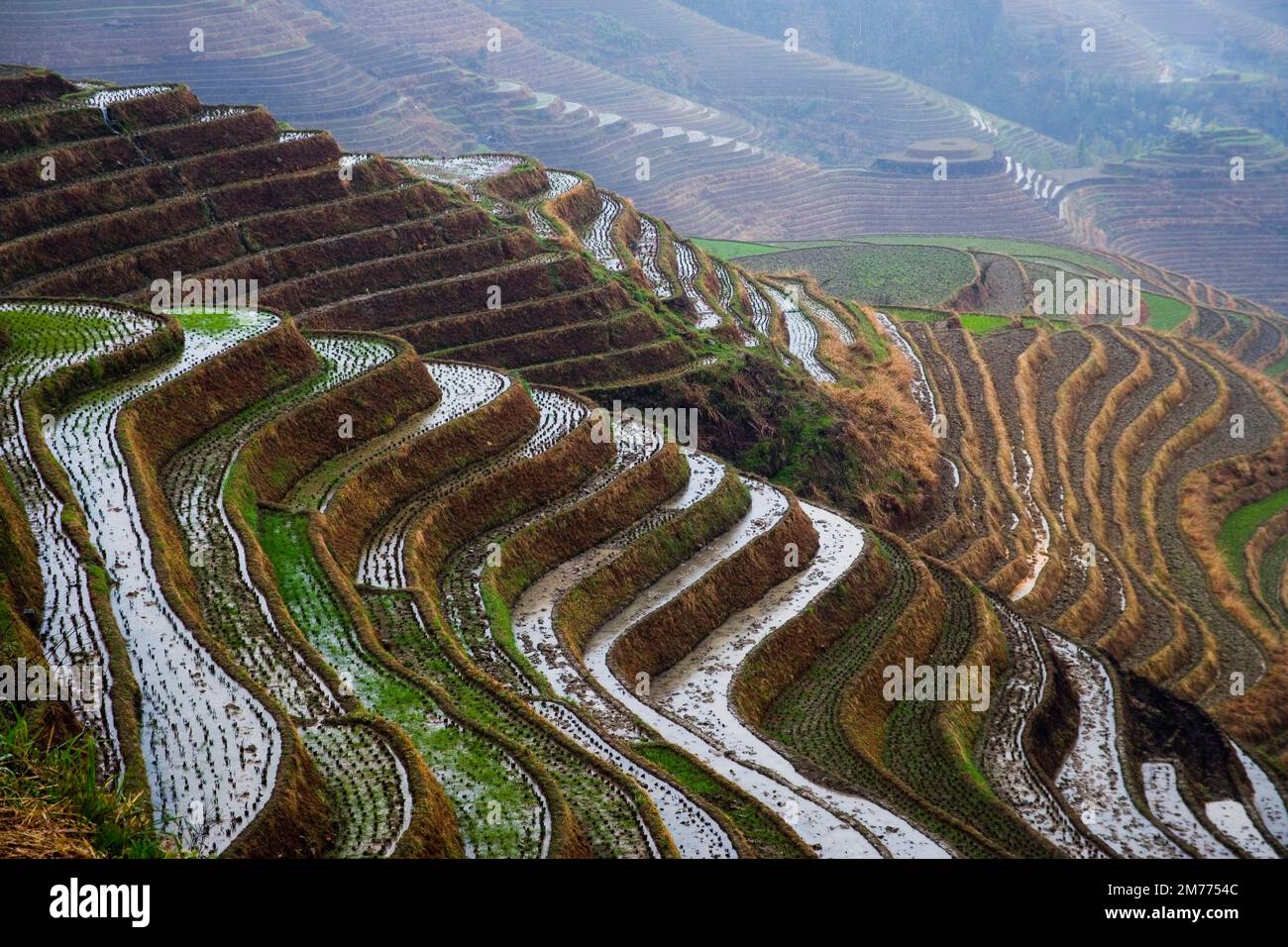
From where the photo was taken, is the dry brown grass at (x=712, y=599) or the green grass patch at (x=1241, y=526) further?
the green grass patch at (x=1241, y=526)

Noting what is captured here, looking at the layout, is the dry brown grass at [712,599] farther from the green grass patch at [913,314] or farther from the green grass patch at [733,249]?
the green grass patch at [733,249]

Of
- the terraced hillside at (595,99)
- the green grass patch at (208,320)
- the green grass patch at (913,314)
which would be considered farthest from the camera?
the terraced hillside at (595,99)

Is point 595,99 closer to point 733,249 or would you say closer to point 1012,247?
point 1012,247

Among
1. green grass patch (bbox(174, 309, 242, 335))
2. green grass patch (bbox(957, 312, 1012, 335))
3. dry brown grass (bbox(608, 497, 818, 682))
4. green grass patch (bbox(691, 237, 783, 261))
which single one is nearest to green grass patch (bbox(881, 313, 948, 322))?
green grass patch (bbox(957, 312, 1012, 335))

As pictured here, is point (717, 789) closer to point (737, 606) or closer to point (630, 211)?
point (737, 606)

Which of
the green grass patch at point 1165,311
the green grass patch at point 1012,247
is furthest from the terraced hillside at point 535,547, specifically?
the green grass patch at point 1012,247

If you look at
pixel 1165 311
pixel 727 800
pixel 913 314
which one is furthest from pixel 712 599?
pixel 1165 311
